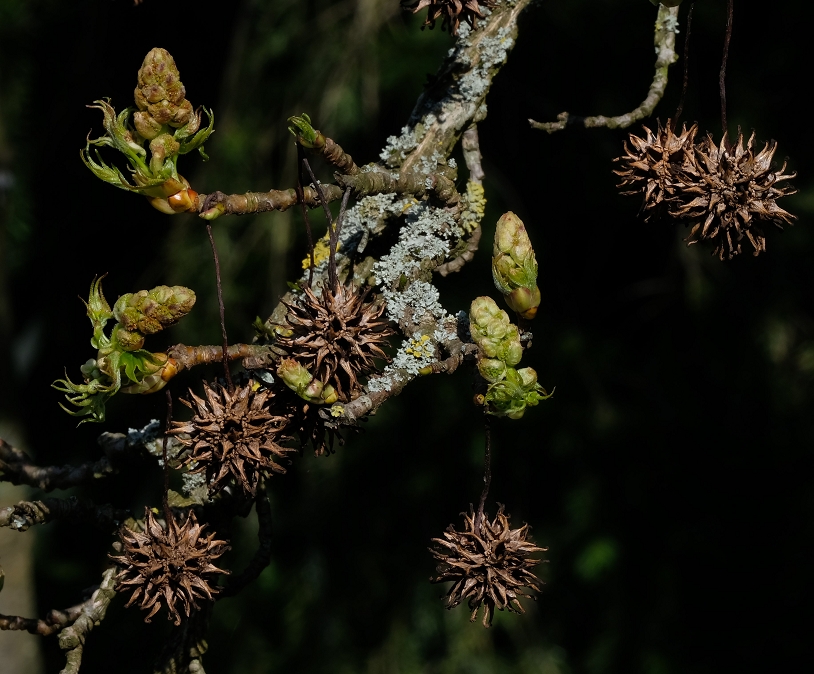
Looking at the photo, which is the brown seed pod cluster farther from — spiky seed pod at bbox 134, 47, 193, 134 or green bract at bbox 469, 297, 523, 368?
spiky seed pod at bbox 134, 47, 193, 134

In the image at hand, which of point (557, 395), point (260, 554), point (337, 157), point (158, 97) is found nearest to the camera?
point (158, 97)

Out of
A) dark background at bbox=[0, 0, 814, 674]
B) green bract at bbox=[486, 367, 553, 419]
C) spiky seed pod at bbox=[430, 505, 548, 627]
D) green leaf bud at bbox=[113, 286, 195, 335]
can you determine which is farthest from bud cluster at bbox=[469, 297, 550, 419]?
dark background at bbox=[0, 0, 814, 674]

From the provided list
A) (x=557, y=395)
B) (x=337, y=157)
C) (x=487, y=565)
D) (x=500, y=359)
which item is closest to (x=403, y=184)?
(x=337, y=157)

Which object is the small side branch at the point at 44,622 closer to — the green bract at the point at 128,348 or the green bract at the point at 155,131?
the green bract at the point at 128,348

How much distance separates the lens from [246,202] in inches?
24.0

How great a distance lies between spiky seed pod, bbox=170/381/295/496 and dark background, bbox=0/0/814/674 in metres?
0.94

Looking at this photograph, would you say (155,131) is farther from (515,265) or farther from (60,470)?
(60,470)

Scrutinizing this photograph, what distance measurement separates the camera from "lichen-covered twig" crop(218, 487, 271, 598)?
29.2 inches

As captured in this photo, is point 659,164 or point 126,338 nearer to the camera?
point 126,338

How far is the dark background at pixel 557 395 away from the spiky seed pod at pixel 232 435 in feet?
3.10

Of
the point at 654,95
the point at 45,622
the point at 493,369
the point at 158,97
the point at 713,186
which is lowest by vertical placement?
the point at 45,622

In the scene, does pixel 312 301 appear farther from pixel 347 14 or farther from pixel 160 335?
pixel 160 335

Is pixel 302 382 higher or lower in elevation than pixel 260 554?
higher

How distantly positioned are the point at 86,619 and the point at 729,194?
0.69 meters
